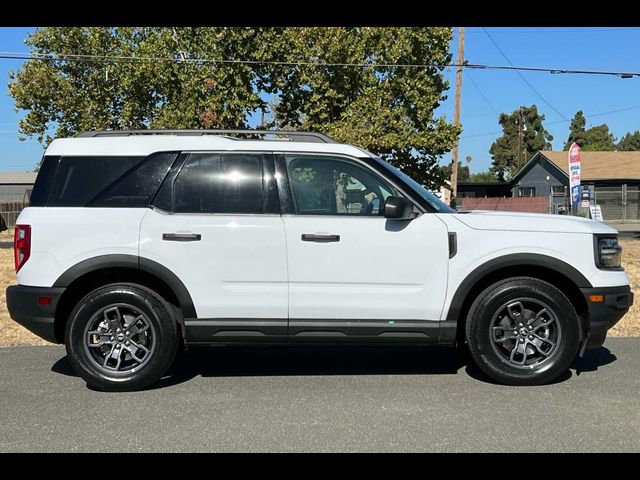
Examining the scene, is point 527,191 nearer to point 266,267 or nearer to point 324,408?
point 266,267

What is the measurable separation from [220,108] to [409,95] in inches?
249

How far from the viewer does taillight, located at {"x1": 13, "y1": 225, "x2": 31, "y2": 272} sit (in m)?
4.68

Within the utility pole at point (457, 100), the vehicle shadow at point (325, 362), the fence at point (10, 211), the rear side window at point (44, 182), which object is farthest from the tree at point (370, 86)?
the fence at point (10, 211)

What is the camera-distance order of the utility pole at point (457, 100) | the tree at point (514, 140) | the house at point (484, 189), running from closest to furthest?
the utility pole at point (457, 100) < the house at point (484, 189) < the tree at point (514, 140)

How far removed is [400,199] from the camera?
4.66 metres

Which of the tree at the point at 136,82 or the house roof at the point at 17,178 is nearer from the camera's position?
the tree at the point at 136,82

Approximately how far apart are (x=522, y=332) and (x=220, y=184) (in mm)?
2792

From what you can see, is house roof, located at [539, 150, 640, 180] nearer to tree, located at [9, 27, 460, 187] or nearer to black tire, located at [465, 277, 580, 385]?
tree, located at [9, 27, 460, 187]

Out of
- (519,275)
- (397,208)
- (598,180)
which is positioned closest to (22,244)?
(397,208)

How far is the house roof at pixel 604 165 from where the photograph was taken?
36812mm

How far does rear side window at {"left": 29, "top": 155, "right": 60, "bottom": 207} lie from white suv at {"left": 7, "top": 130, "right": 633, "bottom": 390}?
16 mm

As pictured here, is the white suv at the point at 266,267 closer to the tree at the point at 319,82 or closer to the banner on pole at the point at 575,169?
the banner on pole at the point at 575,169

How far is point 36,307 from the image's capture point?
15.4 feet

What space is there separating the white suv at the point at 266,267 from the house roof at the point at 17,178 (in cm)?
5020
